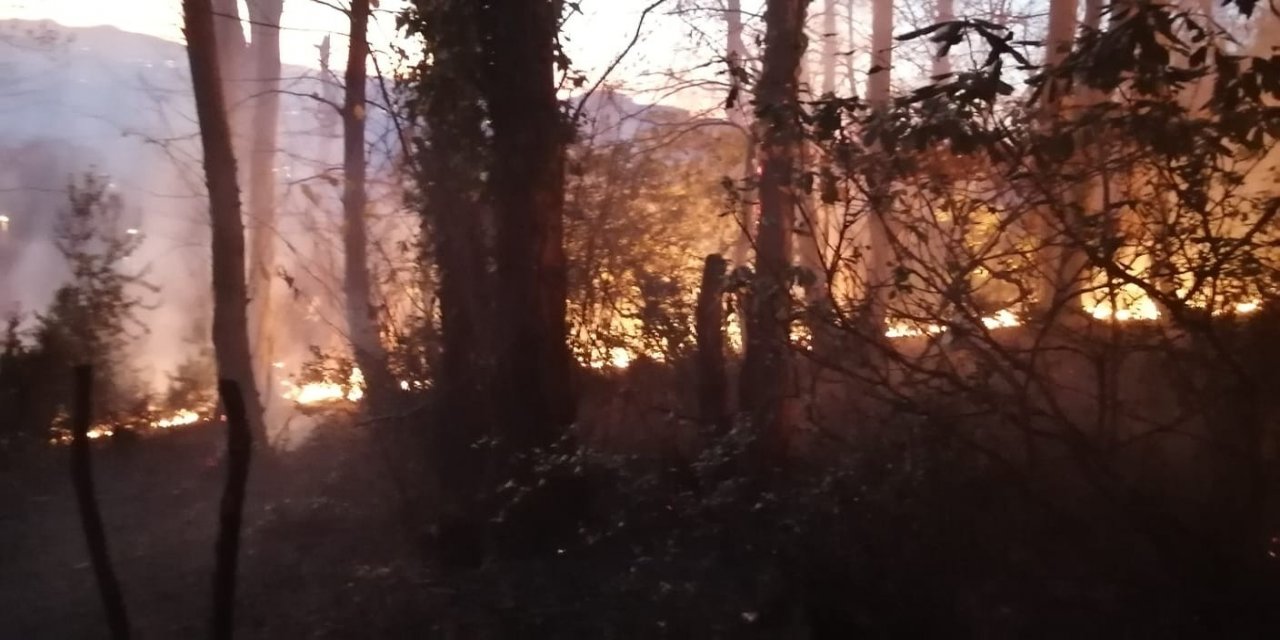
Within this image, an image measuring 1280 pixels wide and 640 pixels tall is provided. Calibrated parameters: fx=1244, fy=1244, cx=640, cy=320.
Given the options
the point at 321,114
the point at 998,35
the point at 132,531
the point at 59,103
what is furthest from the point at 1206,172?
the point at 59,103

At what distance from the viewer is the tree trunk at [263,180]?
743 inches

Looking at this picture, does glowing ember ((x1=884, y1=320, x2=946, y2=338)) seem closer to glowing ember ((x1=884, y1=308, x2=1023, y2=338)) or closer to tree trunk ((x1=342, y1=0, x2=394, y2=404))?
glowing ember ((x1=884, y1=308, x2=1023, y2=338))

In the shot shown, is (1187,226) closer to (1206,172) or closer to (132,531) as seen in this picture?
(1206,172)

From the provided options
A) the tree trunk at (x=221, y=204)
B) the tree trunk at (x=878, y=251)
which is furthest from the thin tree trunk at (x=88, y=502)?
the tree trunk at (x=221, y=204)

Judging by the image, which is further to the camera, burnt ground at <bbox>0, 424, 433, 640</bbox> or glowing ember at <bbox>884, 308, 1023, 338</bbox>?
burnt ground at <bbox>0, 424, 433, 640</bbox>

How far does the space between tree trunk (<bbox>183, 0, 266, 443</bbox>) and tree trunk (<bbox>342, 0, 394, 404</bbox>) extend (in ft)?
3.85

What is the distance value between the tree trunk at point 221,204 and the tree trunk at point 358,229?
3.85 ft

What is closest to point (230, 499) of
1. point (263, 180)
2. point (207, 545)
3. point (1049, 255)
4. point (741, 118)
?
point (1049, 255)

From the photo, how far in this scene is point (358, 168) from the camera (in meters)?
13.4

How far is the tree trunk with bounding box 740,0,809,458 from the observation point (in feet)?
22.3

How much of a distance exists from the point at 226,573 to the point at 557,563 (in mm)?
3163

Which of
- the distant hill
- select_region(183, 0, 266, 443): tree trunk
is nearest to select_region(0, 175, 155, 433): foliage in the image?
select_region(183, 0, 266, 443): tree trunk

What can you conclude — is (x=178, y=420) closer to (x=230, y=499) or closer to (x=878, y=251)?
(x=230, y=499)

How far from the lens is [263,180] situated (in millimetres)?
21953
